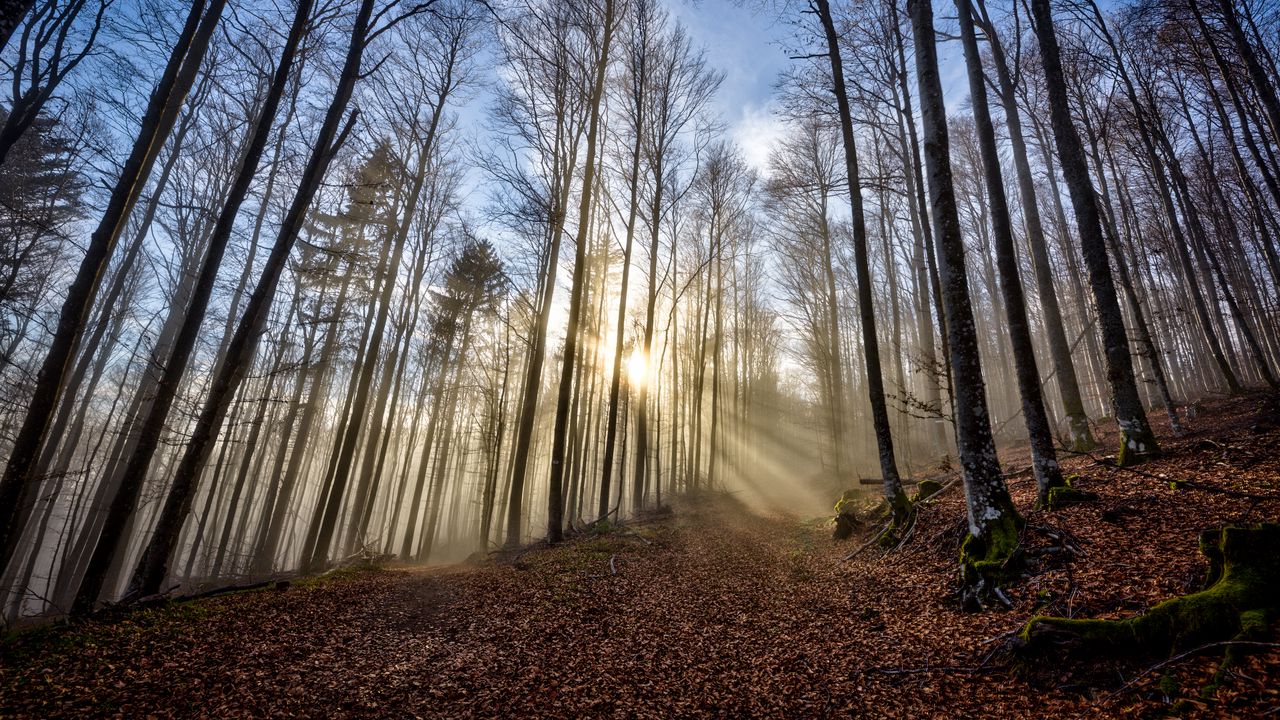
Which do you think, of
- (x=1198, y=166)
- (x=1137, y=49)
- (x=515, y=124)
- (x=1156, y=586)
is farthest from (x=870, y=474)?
(x=515, y=124)

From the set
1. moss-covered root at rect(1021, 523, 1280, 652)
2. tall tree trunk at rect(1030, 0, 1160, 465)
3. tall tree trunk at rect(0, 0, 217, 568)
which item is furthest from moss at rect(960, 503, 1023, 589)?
tall tree trunk at rect(0, 0, 217, 568)

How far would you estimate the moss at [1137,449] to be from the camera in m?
6.47

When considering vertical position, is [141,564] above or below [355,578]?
above

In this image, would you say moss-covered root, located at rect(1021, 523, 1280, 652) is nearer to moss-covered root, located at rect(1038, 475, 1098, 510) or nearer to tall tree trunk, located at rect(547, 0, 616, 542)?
moss-covered root, located at rect(1038, 475, 1098, 510)

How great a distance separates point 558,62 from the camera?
11742 millimetres

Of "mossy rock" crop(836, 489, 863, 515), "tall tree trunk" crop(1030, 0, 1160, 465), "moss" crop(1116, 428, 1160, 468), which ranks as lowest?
"mossy rock" crop(836, 489, 863, 515)

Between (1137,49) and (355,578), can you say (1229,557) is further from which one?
(1137,49)

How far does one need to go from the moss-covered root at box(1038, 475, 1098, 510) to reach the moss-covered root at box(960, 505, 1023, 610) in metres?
1.17

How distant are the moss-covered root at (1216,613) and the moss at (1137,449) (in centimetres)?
451

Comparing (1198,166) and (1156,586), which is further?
(1198,166)

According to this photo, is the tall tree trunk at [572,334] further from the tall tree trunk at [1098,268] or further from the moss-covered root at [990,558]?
the tall tree trunk at [1098,268]

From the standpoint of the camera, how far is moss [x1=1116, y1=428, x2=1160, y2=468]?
6.47 m

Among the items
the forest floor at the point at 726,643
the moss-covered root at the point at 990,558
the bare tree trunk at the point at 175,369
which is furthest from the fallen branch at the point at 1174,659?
the bare tree trunk at the point at 175,369

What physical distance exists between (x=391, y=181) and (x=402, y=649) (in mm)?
15111
